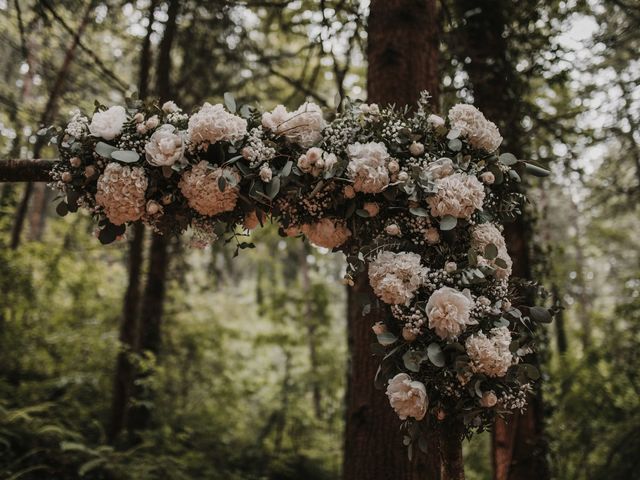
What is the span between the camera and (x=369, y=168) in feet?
7.20

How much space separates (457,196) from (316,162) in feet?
2.00

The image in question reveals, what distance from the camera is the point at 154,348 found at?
6457mm

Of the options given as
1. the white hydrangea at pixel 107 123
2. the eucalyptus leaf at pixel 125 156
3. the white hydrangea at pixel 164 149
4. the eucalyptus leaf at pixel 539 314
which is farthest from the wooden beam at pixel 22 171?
the eucalyptus leaf at pixel 539 314

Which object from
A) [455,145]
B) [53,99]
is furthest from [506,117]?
[53,99]

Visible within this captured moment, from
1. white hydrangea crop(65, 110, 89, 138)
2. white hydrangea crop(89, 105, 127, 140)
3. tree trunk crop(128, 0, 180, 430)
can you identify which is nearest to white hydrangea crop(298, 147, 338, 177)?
white hydrangea crop(89, 105, 127, 140)

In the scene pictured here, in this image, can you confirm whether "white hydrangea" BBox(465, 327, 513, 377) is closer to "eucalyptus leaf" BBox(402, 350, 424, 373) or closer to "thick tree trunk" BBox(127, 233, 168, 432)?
"eucalyptus leaf" BBox(402, 350, 424, 373)

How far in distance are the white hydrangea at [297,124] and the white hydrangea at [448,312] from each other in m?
0.91

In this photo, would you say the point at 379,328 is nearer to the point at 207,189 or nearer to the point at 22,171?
the point at 207,189

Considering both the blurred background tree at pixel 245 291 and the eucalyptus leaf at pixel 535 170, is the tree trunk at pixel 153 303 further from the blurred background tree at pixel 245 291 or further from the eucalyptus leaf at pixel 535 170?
the eucalyptus leaf at pixel 535 170

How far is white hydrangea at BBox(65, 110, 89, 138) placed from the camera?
7.78 feet

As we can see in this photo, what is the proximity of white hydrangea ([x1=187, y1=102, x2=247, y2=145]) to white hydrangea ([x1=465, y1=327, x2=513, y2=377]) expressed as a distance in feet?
4.31

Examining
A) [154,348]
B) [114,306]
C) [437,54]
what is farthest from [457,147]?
[114,306]

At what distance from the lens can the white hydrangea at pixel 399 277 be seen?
2094 millimetres

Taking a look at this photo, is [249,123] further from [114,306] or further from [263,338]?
[114,306]
